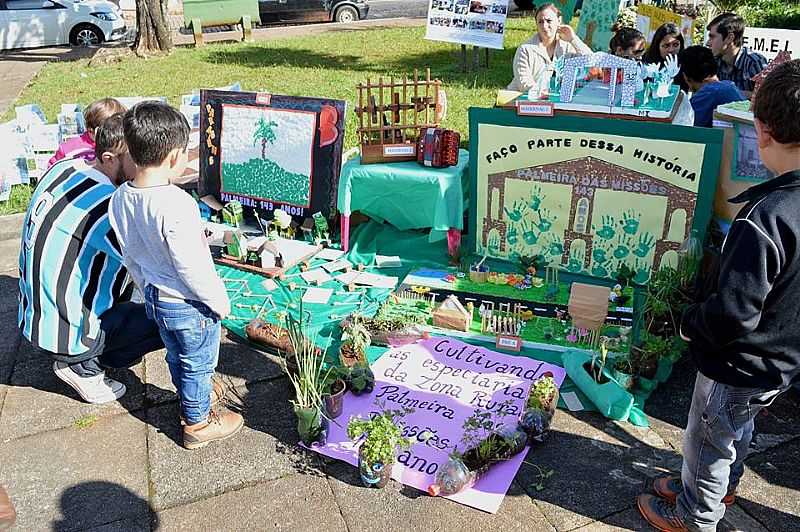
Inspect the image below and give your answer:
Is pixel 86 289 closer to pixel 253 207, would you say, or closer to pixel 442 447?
pixel 442 447

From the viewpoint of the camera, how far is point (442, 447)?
3533mm

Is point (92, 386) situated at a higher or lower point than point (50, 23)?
lower

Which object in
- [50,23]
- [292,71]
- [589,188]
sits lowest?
[589,188]

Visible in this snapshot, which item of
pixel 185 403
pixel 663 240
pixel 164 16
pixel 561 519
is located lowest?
pixel 561 519

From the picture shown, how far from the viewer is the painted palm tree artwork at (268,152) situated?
5805 millimetres

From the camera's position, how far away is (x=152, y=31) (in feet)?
48.7

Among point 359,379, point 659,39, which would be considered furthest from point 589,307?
point 659,39

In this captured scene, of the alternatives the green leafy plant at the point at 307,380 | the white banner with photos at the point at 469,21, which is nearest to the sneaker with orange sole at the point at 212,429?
the green leafy plant at the point at 307,380

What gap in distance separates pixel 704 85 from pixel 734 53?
1445 mm

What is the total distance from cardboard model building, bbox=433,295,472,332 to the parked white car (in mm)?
15896

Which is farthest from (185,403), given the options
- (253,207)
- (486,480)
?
(253,207)

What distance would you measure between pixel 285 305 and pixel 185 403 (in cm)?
158

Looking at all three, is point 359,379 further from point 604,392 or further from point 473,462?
point 604,392

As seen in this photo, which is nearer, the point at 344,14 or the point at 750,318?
the point at 750,318
